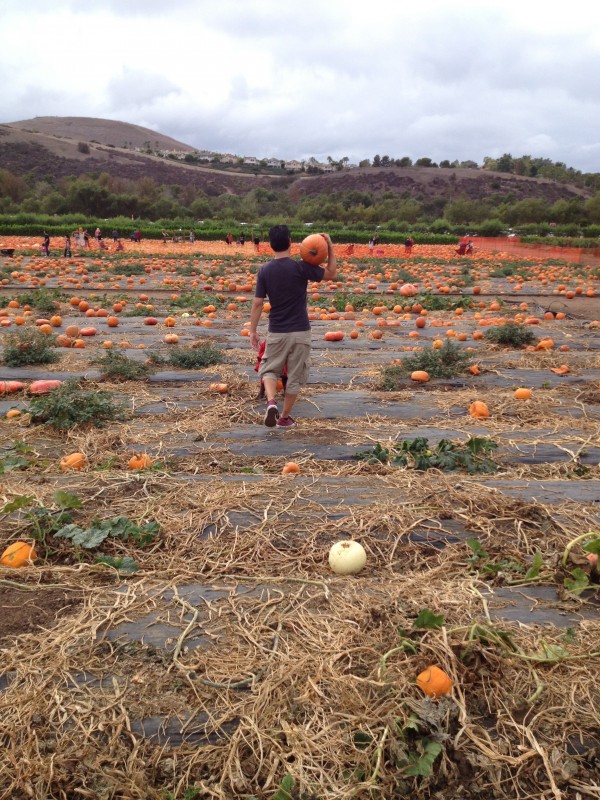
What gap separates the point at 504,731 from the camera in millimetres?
1865

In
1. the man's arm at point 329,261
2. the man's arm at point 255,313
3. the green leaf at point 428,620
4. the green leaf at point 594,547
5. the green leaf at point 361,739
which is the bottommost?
the green leaf at point 361,739

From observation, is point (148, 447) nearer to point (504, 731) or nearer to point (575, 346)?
point (504, 731)

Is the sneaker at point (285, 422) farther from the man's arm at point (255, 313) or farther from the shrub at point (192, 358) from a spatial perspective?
the shrub at point (192, 358)

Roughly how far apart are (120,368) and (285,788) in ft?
18.4

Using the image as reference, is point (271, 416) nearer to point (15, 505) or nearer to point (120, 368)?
point (15, 505)

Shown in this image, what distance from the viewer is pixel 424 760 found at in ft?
5.72

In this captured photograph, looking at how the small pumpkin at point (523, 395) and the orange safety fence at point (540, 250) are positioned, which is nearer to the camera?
the small pumpkin at point (523, 395)

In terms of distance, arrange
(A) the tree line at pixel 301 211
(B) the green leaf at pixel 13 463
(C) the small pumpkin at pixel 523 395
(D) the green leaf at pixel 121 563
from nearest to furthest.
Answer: (D) the green leaf at pixel 121 563
(B) the green leaf at pixel 13 463
(C) the small pumpkin at pixel 523 395
(A) the tree line at pixel 301 211

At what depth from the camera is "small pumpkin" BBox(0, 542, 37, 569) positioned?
108 inches

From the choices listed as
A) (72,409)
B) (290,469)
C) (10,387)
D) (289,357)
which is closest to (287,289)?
(289,357)

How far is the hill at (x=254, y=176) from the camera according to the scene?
→ 94.6 m

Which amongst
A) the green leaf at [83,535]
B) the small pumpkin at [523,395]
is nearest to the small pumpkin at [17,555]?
the green leaf at [83,535]

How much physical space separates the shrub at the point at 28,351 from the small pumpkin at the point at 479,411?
509 cm

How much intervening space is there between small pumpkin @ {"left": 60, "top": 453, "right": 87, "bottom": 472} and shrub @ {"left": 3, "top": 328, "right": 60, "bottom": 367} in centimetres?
347
